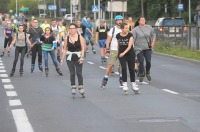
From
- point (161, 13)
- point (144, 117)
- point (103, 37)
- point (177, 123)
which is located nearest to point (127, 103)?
point (144, 117)

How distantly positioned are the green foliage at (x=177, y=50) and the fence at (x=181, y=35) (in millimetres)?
242

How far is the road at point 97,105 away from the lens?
29.5 feet

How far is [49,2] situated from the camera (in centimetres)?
15775

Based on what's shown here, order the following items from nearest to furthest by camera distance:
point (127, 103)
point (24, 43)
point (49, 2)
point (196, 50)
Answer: point (127, 103) → point (24, 43) → point (196, 50) → point (49, 2)

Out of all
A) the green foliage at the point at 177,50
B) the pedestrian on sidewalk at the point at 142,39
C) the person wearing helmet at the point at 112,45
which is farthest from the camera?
the green foliage at the point at 177,50

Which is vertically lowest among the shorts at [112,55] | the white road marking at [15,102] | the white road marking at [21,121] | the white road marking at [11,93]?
the white road marking at [11,93]

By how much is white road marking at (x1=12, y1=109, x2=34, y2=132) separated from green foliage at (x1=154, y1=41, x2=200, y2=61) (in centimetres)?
1477

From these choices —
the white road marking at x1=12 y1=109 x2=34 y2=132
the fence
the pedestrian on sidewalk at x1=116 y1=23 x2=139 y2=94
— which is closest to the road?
the white road marking at x1=12 y1=109 x2=34 y2=132

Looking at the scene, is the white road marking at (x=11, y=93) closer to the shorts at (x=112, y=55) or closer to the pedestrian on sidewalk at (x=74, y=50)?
the pedestrian on sidewalk at (x=74, y=50)

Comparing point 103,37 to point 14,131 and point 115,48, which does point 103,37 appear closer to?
point 115,48

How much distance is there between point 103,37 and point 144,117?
12.1 m

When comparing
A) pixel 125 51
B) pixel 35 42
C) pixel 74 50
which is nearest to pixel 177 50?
pixel 35 42

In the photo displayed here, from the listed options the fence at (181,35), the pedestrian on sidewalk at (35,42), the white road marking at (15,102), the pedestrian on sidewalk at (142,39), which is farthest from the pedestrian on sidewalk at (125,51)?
the fence at (181,35)

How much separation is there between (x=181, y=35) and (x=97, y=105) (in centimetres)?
1908
